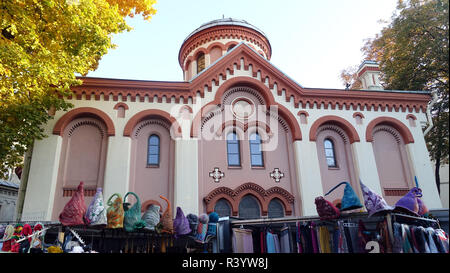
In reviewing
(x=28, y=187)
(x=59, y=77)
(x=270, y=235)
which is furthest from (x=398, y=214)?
(x=28, y=187)

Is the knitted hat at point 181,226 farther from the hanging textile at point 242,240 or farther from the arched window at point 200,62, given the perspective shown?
the arched window at point 200,62

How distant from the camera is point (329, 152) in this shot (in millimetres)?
16125

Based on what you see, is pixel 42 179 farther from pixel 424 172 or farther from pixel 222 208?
pixel 424 172

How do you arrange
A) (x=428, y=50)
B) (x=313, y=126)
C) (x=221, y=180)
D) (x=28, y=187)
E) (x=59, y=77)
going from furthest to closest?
(x=428, y=50)
(x=313, y=126)
(x=221, y=180)
(x=28, y=187)
(x=59, y=77)

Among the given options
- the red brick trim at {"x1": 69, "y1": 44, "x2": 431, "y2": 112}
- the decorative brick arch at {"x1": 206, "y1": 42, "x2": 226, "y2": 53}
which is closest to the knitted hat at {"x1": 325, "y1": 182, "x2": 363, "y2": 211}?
the red brick trim at {"x1": 69, "y1": 44, "x2": 431, "y2": 112}

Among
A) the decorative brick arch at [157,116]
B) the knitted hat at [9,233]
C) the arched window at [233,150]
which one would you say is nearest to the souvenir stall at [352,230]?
the knitted hat at [9,233]

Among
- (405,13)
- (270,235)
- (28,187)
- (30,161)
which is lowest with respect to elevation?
(270,235)

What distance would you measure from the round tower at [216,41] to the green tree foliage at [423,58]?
27.1ft

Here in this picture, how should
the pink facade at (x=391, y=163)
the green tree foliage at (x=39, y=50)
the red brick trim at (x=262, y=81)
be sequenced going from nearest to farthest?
the green tree foliage at (x=39, y=50)
the red brick trim at (x=262, y=81)
the pink facade at (x=391, y=163)

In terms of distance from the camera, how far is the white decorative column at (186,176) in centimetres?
1357

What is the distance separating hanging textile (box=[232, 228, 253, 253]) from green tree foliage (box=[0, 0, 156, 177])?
766cm

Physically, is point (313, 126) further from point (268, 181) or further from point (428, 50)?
point (428, 50)

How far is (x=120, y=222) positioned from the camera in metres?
8.35

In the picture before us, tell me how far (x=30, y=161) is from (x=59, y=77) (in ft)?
15.1
